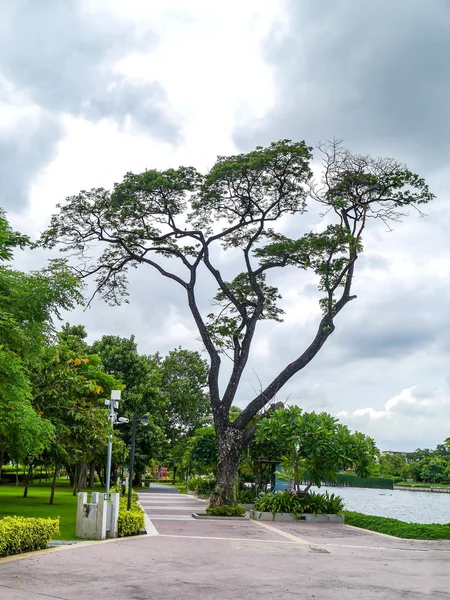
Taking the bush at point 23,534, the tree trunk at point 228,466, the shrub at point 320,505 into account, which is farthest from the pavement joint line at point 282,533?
the bush at point 23,534

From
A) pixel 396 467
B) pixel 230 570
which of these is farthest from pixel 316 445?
pixel 396 467

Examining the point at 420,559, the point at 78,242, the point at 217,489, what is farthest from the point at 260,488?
the point at 420,559

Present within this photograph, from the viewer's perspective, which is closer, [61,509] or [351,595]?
[351,595]

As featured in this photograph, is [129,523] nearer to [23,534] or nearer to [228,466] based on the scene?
[23,534]

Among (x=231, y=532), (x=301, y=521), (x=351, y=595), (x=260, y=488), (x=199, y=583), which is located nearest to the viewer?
(x=351, y=595)

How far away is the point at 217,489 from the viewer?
24031 mm

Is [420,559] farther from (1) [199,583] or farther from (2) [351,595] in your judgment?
(1) [199,583]

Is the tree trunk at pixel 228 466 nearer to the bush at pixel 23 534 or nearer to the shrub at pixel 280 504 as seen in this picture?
the shrub at pixel 280 504

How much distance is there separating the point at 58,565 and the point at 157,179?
16694 millimetres

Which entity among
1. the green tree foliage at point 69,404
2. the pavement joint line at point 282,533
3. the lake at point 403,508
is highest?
the green tree foliage at point 69,404

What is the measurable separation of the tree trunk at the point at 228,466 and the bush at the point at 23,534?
12222mm

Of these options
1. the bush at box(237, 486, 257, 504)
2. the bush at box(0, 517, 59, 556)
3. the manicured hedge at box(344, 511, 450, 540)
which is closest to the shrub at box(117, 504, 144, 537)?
the bush at box(0, 517, 59, 556)

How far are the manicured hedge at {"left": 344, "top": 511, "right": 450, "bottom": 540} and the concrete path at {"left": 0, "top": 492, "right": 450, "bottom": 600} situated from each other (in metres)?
1.19

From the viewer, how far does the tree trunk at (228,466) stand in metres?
23.7
